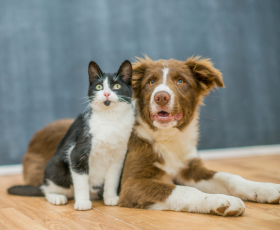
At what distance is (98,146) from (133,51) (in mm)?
2239

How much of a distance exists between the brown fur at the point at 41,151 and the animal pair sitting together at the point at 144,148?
0.24 meters

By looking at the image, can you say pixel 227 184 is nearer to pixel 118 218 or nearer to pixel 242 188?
pixel 242 188

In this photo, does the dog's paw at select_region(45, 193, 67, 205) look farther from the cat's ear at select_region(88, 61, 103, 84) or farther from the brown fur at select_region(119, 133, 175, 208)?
the cat's ear at select_region(88, 61, 103, 84)

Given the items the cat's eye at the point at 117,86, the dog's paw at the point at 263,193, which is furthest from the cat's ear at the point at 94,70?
the dog's paw at the point at 263,193

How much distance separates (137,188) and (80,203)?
29cm

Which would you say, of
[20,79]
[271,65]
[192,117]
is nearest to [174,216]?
[192,117]

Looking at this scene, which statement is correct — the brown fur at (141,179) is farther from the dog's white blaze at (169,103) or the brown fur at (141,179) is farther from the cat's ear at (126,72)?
the cat's ear at (126,72)

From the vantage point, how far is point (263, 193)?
59.4 inches

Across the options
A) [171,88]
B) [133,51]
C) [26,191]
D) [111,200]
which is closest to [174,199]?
[111,200]

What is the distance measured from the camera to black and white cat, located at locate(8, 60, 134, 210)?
151 cm

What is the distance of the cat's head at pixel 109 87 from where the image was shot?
5.02 ft

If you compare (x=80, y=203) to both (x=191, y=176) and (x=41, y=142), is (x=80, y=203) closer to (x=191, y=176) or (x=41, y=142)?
(x=191, y=176)

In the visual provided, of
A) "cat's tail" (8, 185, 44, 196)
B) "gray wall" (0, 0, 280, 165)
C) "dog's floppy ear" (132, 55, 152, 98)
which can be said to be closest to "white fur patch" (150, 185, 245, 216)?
"dog's floppy ear" (132, 55, 152, 98)

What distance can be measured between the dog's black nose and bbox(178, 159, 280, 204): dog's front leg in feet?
1.49
